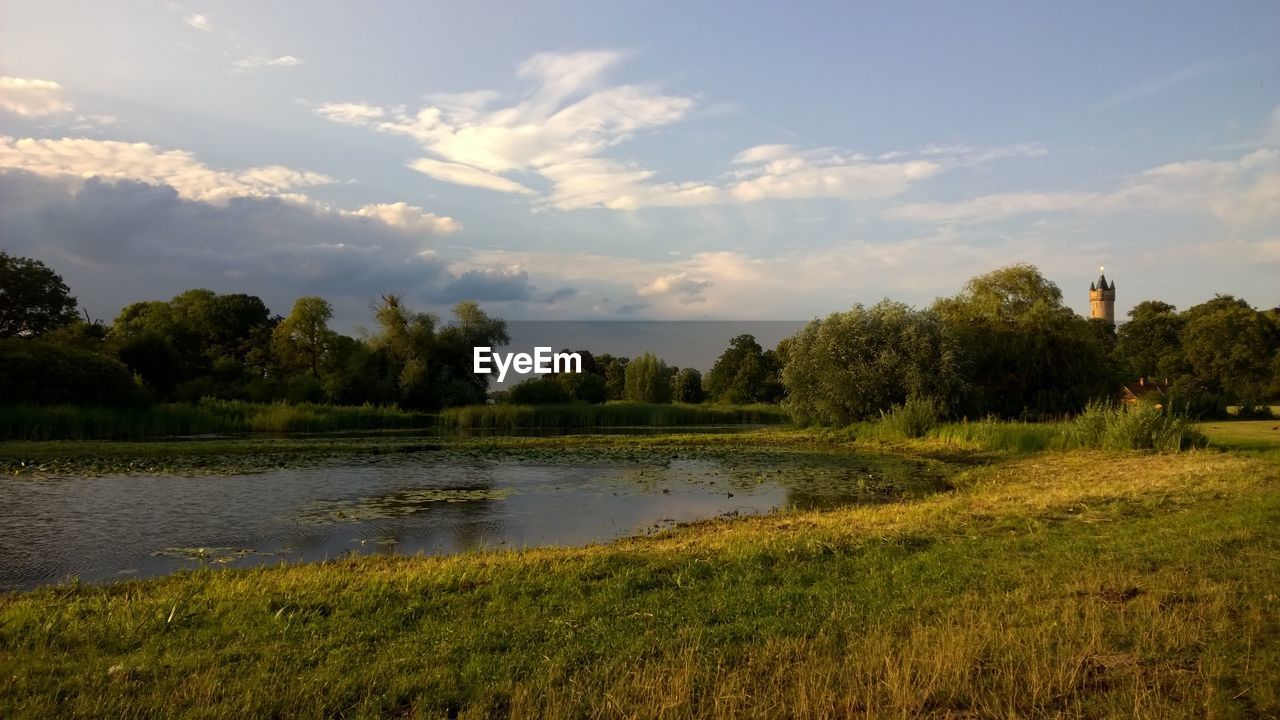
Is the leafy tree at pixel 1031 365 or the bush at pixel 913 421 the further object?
the leafy tree at pixel 1031 365

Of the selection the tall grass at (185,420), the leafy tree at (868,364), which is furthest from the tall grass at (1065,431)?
the tall grass at (185,420)

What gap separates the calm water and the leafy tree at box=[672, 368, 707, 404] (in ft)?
250

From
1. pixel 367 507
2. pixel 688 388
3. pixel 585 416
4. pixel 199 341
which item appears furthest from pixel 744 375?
pixel 367 507

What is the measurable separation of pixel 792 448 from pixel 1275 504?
18.8 m

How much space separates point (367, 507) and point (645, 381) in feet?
236

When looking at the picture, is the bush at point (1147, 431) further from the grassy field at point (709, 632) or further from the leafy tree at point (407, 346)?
the leafy tree at point (407, 346)

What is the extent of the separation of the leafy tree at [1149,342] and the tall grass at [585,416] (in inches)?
1882

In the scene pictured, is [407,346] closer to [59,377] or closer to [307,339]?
[307,339]

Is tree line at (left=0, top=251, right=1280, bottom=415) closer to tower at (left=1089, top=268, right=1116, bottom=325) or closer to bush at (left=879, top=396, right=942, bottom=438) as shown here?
bush at (left=879, top=396, right=942, bottom=438)

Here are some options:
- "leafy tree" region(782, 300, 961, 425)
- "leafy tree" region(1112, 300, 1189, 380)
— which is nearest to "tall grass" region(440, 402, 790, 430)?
"leafy tree" region(782, 300, 961, 425)

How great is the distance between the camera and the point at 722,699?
434cm

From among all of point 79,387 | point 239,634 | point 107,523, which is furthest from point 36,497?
point 79,387

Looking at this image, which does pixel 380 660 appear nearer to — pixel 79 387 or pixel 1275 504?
pixel 1275 504

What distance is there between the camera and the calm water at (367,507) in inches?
404
